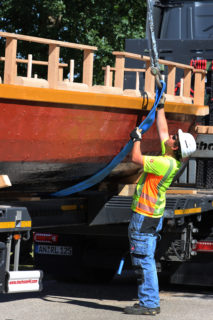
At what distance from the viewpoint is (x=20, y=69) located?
18172mm

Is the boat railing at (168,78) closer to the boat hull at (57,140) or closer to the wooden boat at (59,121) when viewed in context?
the wooden boat at (59,121)

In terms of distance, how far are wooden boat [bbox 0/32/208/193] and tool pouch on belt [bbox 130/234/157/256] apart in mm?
777

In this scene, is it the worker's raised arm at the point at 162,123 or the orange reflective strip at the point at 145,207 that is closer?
the orange reflective strip at the point at 145,207

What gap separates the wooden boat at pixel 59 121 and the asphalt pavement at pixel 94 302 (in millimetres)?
1290

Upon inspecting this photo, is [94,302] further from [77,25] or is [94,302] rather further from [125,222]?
[77,25]

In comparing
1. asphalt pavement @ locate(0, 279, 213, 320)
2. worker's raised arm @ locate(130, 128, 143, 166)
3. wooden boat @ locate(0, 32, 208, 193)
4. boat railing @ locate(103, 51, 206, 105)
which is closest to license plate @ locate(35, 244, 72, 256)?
asphalt pavement @ locate(0, 279, 213, 320)

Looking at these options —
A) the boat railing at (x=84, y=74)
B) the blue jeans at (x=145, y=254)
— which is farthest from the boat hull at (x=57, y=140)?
the blue jeans at (x=145, y=254)

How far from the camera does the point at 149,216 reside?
8062 millimetres

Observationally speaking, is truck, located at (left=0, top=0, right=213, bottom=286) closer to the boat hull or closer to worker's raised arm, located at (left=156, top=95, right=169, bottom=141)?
the boat hull

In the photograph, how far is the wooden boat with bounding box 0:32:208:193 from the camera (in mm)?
6902

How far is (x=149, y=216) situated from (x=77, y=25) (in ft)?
37.5

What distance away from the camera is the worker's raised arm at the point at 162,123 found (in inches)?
327

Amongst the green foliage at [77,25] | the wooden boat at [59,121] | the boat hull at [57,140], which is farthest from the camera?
the green foliage at [77,25]

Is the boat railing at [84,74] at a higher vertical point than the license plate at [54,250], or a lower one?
higher
